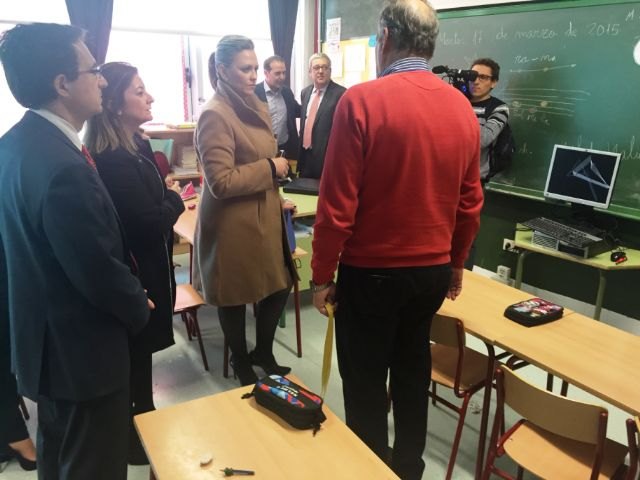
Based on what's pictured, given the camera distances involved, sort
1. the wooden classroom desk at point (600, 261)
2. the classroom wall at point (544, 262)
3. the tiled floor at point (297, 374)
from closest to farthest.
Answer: the tiled floor at point (297, 374)
the wooden classroom desk at point (600, 261)
the classroom wall at point (544, 262)

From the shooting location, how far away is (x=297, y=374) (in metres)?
2.64

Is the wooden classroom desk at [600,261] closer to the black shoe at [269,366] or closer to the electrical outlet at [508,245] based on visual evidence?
the electrical outlet at [508,245]

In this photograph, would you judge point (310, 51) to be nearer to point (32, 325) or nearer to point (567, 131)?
point (567, 131)

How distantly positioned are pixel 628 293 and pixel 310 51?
3.97 m

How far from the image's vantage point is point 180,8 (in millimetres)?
4684

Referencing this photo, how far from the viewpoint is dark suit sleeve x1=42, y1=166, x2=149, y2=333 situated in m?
1.09

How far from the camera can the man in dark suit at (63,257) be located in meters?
1.11

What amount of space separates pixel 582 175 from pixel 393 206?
2151 mm

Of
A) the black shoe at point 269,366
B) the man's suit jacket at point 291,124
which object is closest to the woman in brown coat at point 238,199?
the black shoe at point 269,366

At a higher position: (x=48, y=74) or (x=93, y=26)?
(x=93, y=26)

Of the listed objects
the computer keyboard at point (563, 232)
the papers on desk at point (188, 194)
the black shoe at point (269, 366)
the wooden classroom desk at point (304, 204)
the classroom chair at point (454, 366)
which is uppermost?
the wooden classroom desk at point (304, 204)

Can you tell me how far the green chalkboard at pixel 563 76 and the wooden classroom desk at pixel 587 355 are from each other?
1525 millimetres

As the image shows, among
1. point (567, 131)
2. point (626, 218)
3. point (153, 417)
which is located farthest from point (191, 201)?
point (626, 218)

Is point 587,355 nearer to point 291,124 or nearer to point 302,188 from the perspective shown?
point 302,188
